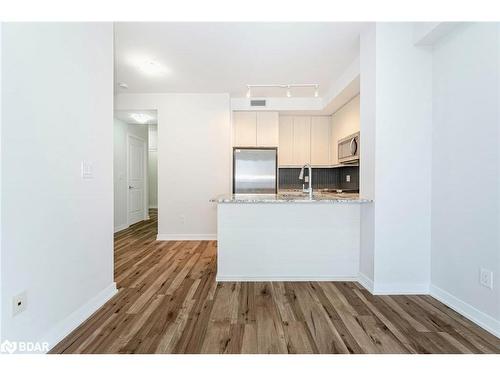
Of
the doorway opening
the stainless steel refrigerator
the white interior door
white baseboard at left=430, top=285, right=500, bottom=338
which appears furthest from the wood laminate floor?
the white interior door

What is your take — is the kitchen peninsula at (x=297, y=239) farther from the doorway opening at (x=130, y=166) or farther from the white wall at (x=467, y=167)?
the doorway opening at (x=130, y=166)

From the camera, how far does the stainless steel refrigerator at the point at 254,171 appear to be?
4633 mm

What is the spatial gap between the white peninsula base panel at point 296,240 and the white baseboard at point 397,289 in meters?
0.32

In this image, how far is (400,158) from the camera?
2.27 metres

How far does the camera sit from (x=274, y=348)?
60.7 inches

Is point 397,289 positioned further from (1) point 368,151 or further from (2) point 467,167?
(1) point 368,151

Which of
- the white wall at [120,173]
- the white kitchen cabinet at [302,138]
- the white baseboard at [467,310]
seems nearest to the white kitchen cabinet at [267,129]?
the white kitchen cabinet at [302,138]

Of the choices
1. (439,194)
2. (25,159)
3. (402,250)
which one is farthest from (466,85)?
(25,159)

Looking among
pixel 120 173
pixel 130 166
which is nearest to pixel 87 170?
pixel 120 173

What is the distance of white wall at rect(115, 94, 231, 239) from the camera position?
14.4 ft

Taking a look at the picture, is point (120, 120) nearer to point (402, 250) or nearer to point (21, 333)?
point (21, 333)

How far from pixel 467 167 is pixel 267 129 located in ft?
10.6

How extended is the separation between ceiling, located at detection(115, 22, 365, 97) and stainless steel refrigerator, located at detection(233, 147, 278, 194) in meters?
1.17

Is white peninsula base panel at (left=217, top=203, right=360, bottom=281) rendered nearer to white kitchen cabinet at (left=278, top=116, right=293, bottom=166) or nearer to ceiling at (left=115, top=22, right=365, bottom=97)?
ceiling at (left=115, top=22, right=365, bottom=97)
